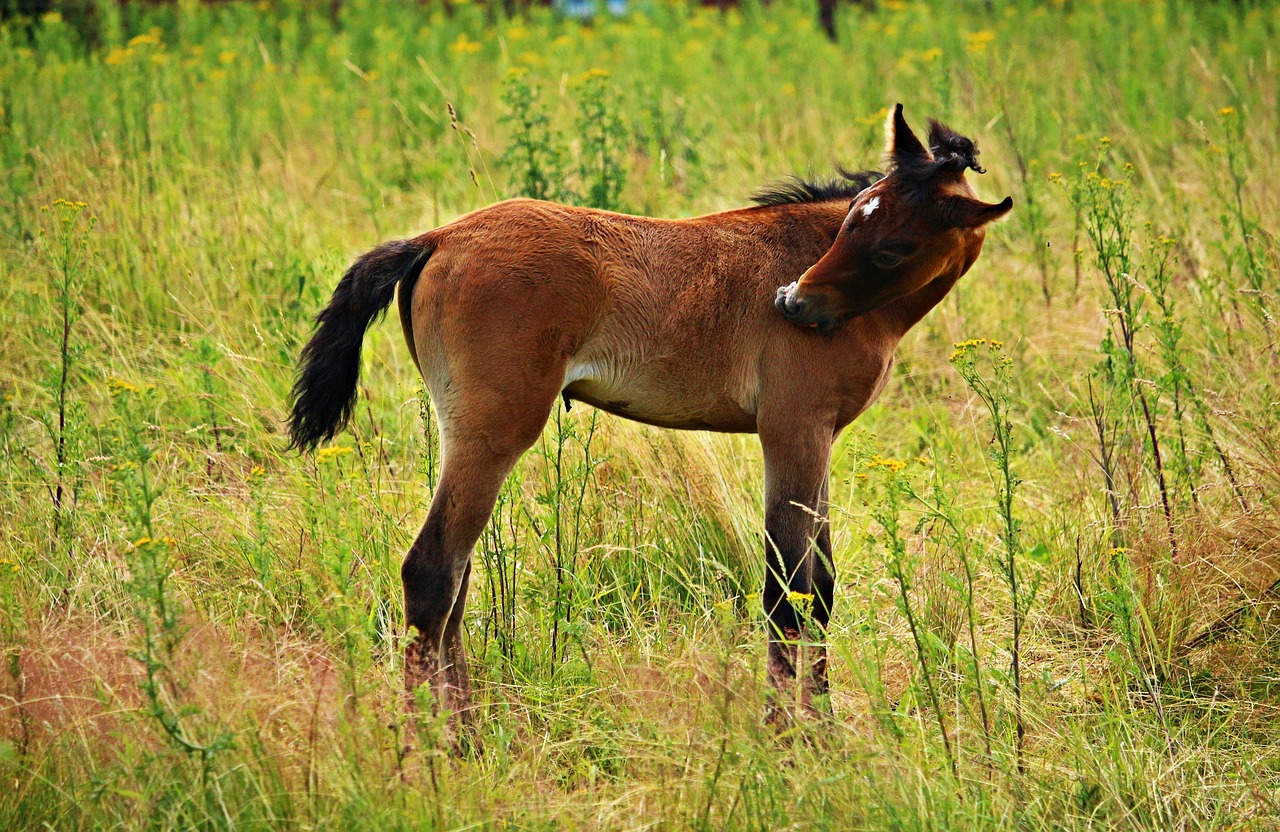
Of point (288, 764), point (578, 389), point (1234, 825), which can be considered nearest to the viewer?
point (288, 764)

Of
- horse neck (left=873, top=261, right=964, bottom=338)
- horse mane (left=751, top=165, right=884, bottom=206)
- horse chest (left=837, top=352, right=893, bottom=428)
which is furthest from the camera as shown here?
horse mane (left=751, top=165, right=884, bottom=206)

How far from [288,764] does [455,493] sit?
0.88m

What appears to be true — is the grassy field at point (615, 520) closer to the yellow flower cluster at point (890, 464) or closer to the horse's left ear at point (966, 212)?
the yellow flower cluster at point (890, 464)

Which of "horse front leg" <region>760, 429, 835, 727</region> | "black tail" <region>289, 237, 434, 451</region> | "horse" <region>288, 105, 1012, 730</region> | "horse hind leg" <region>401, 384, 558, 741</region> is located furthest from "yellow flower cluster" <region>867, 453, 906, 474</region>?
"black tail" <region>289, 237, 434, 451</region>

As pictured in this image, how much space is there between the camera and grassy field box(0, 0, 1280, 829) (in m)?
2.96

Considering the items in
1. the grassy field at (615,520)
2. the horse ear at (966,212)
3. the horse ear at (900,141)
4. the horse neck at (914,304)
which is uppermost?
the horse ear at (900,141)

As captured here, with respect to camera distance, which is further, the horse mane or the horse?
the horse mane

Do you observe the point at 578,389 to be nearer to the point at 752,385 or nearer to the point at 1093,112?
the point at 752,385

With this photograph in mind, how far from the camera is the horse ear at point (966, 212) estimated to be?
353 centimetres

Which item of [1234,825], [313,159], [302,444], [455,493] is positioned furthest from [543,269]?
[313,159]

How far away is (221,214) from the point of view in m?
6.57

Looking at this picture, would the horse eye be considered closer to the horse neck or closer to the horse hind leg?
the horse neck

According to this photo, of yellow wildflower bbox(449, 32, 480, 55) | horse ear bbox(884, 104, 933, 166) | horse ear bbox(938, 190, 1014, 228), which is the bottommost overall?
horse ear bbox(938, 190, 1014, 228)

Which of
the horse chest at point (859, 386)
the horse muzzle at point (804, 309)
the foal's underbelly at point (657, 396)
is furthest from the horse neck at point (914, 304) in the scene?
the foal's underbelly at point (657, 396)
